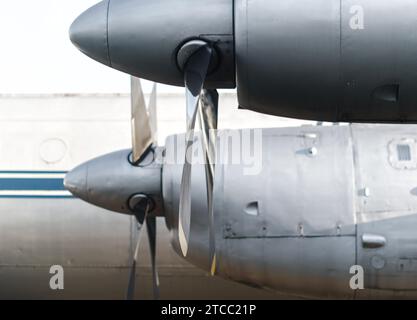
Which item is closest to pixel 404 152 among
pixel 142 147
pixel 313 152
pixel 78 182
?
pixel 313 152

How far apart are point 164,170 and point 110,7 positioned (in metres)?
3.23

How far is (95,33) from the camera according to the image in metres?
4.38

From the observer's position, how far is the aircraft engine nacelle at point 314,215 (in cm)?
693

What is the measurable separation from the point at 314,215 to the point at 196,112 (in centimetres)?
268

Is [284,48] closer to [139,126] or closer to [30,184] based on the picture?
[139,126]

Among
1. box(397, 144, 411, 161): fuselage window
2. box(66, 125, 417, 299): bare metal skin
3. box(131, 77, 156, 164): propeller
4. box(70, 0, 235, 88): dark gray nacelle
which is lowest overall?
box(66, 125, 417, 299): bare metal skin

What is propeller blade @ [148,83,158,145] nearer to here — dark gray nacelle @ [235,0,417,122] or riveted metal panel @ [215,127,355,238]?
riveted metal panel @ [215,127,355,238]

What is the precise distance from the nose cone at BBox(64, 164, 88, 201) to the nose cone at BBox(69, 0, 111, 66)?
3248 millimetres

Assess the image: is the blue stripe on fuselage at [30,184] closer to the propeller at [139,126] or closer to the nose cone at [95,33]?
the propeller at [139,126]

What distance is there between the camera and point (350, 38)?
4.02m

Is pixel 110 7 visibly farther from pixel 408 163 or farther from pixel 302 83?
pixel 408 163

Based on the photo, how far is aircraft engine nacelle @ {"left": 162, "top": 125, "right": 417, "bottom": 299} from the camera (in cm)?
693

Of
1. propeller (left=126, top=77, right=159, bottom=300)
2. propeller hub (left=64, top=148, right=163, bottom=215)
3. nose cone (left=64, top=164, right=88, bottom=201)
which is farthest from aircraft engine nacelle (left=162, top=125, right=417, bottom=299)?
nose cone (left=64, top=164, right=88, bottom=201)

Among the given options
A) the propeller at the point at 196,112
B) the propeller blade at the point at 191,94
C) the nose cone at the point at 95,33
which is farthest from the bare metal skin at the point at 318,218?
the nose cone at the point at 95,33
